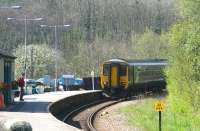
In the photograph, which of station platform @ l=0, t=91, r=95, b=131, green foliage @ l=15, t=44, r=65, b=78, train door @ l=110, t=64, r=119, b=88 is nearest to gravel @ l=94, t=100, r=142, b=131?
station platform @ l=0, t=91, r=95, b=131

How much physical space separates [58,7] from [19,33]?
34.6 metres

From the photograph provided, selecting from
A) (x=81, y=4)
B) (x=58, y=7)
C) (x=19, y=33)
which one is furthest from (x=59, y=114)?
(x=58, y=7)

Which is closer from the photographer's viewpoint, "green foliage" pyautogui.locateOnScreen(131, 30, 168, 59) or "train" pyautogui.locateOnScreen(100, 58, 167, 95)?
"train" pyautogui.locateOnScreen(100, 58, 167, 95)

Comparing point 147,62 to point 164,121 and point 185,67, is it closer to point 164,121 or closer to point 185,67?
point 185,67

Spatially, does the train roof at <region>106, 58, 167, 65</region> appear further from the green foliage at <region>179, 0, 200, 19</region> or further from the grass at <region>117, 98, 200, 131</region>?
the green foliage at <region>179, 0, 200, 19</region>

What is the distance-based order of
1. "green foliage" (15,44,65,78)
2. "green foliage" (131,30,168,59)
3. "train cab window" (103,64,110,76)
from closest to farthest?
"train cab window" (103,64,110,76) → "green foliage" (131,30,168,59) → "green foliage" (15,44,65,78)

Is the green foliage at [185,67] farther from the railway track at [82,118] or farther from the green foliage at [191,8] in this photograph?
the railway track at [82,118]

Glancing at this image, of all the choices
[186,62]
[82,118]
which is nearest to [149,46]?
[82,118]

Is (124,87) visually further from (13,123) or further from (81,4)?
(81,4)

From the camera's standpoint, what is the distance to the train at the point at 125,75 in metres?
44.7

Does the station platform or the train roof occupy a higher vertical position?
the train roof

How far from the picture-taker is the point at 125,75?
1759 inches

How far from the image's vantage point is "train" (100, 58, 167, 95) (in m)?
44.7

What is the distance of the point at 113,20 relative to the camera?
447 ft
